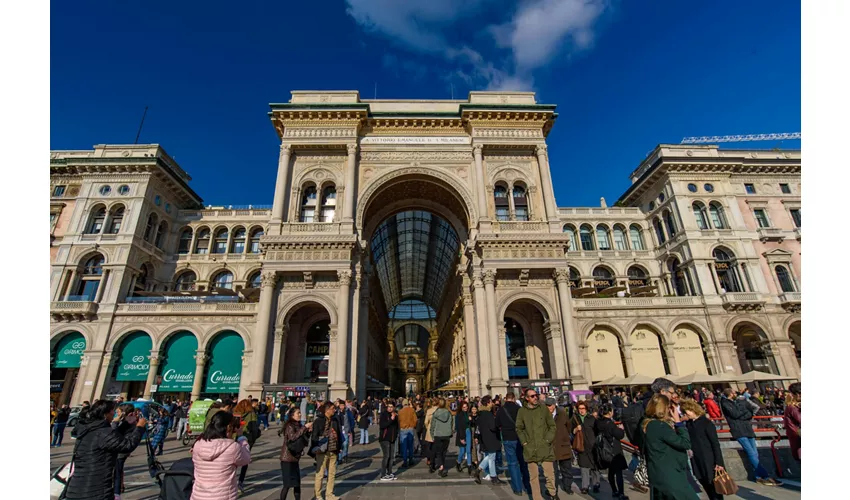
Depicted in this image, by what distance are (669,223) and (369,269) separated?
26.9m

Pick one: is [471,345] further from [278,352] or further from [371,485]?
[371,485]

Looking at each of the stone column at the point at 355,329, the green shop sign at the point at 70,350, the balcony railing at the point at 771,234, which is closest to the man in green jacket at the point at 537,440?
the stone column at the point at 355,329

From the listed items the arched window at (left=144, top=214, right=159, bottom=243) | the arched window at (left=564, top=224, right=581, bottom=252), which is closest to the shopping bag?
the arched window at (left=564, top=224, right=581, bottom=252)

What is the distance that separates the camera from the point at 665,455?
4.59 metres

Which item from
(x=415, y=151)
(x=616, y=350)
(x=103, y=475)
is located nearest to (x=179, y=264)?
(x=415, y=151)

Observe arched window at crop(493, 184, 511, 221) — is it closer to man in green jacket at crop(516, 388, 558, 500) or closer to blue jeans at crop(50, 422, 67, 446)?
man in green jacket at crop(516, 388, 558, 500)

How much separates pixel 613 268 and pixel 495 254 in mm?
16487

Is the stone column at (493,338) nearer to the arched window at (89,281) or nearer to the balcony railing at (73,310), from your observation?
the balcony railing at (73,310)

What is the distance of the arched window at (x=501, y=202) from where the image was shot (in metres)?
27.2

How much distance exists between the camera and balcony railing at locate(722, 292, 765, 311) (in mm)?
29000

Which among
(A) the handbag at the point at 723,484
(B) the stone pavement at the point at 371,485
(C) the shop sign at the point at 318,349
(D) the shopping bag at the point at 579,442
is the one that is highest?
(C) the shop sign at the point at 318,349

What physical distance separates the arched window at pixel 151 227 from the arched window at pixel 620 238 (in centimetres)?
4108

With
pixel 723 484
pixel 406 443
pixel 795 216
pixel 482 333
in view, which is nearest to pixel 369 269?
Answer: pixel 482 333

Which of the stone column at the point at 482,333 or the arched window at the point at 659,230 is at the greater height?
the arched window at the point at 659,230
